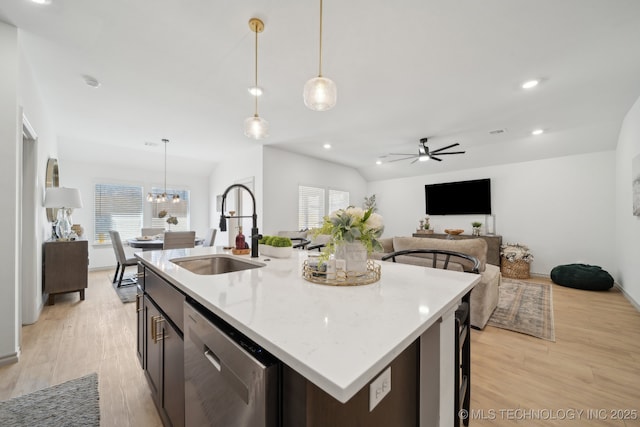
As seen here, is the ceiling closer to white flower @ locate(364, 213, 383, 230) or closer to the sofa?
white flower @ locate(364, 213, 383, 230)

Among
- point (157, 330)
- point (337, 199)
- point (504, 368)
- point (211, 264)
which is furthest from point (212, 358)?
point (337, 199)

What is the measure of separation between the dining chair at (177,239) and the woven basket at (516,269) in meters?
6.04

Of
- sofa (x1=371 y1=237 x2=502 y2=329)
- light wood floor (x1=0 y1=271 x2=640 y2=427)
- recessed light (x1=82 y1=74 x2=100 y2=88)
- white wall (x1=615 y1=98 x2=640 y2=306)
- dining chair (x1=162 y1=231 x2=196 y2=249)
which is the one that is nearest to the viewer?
light wood floor (x1=0 y1=271 x2=640 y2=427)

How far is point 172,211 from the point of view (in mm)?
6730

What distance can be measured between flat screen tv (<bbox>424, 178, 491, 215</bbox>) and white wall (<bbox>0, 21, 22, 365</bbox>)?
718 cm

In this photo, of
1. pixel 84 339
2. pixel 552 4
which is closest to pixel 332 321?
pixel 552 4

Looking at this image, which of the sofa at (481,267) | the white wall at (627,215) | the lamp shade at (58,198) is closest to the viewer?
the sofa at (481,267)

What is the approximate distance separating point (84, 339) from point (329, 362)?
125 inches

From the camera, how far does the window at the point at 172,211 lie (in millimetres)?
6469

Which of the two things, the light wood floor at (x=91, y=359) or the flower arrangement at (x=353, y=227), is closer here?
the flower arrangement at (x=353, y=227)

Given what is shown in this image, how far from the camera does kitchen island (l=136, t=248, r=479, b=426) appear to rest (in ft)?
1.81

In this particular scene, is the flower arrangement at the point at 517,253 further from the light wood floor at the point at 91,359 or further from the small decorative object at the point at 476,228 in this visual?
the light wood floor at the point at 91,359

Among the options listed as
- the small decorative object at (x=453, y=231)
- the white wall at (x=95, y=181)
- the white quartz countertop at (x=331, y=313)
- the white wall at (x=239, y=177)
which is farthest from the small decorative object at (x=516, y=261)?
the white wall at (x=95, y=181)

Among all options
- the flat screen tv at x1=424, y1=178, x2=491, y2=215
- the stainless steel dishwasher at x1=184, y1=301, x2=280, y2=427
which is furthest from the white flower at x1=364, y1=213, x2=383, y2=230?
the flat screen tv at x1=424, y1=178, x2=491, y2=215
